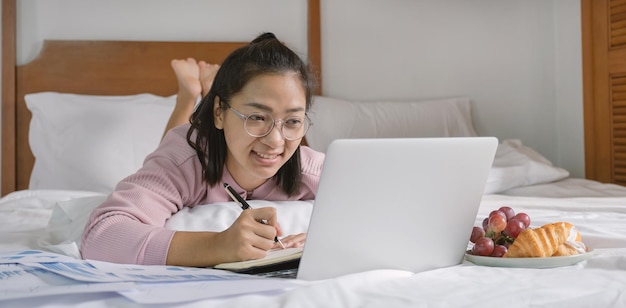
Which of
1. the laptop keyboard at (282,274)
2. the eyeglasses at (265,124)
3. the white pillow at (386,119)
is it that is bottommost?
the laptop keyboard at (282,274)

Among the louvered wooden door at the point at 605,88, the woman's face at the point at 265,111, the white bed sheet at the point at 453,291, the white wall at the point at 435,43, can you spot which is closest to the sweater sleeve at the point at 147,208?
the woman's face at the point at 265,111

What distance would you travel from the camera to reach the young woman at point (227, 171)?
1176mm

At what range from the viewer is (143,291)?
3.10ft

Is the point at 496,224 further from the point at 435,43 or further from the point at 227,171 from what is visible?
the point at 435,43

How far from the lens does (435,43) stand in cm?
341

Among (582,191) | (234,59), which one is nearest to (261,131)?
(234,59)

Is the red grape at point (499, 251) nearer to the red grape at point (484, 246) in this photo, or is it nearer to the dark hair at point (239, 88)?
the red grape at point (484, 246)

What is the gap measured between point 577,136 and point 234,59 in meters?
2.30

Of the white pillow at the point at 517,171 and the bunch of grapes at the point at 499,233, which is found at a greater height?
the white pillow at the point at 517,171

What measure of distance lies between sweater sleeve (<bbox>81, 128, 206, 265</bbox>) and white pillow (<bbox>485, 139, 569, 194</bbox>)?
47.1 inches

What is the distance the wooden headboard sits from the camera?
2.87m

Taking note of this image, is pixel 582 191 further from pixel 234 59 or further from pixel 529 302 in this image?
pixel 529 302

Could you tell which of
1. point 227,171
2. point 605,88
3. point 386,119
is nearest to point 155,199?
point 227,171

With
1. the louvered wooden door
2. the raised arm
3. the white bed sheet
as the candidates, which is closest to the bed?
the white bed sheet
